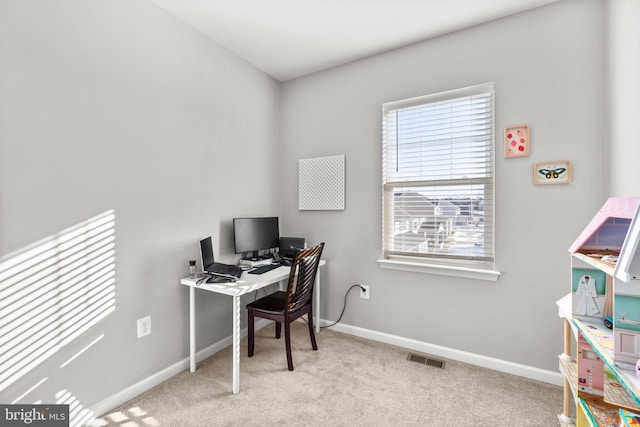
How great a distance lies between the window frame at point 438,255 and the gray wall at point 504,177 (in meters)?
0.05

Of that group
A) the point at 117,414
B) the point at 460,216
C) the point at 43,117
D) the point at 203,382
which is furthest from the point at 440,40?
the point at 117,414

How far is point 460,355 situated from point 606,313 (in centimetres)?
128

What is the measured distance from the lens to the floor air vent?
229cm

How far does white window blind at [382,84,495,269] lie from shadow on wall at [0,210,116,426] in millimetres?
2181

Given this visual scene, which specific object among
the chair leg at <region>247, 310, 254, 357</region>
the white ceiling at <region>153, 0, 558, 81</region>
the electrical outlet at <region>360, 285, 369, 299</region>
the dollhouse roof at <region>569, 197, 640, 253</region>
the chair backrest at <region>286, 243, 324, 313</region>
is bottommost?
the chair leg at <region>247, 310, 254, 357</region>

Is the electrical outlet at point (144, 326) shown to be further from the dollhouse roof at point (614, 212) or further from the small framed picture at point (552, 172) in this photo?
the small framed picture at point (552, 172)

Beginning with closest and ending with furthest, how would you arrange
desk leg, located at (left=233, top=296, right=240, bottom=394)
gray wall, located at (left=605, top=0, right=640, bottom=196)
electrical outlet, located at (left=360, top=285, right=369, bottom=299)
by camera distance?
gray wall, located at (left=605, top=0, right=640, bottom=196) → desk leg, located at (left=233, top=296, right=240, bottom=394) → electrical outlet, located at (left=360, top=285, right=369, bottom=299)

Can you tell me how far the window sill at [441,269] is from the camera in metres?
2.21

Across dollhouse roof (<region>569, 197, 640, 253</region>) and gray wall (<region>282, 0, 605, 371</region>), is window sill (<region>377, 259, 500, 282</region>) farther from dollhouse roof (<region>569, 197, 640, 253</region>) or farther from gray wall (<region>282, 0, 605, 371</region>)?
dollhouse roof (<region>569, 197, 640, 253</region>)

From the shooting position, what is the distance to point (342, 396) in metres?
1.91

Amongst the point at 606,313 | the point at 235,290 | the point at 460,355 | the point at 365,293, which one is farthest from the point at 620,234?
the point at 235,290

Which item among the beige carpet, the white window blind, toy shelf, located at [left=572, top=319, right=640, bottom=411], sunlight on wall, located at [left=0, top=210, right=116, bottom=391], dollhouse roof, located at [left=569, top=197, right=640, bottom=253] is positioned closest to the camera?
toy shelf, located at [left=572, top=319, right=640, bottom=411]

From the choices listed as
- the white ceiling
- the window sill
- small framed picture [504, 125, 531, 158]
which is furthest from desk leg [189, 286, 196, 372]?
small framed picture [504, 125, 531, 158]

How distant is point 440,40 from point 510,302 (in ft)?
7.24
